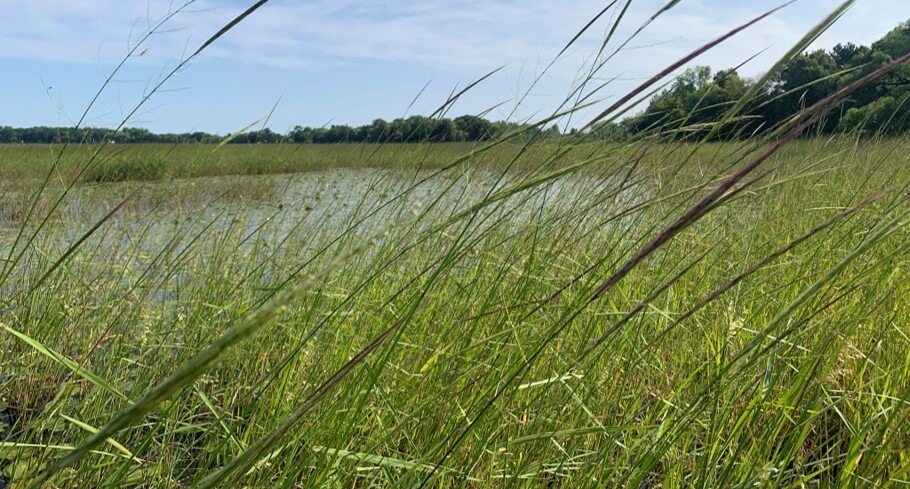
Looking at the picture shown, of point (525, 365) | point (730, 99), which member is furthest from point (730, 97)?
point (525, 365)

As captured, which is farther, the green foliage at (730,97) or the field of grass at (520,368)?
the green foliage at (730,97)

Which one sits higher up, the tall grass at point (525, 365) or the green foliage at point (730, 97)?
the green foliage at point (730, 97)

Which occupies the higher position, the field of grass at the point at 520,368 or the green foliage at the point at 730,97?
the green foliage at the point at 730,97

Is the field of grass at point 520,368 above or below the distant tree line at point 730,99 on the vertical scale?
below

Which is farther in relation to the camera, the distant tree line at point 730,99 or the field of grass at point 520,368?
the distant tree line at point 730,99

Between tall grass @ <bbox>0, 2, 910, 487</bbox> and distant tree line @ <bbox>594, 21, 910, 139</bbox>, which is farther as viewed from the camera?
distant tree line @ <bbox>594, 21, 910, 139</bbox>

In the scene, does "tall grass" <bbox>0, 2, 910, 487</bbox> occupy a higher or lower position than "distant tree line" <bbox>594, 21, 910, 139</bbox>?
lower

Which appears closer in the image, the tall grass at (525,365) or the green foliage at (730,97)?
the tall grass at (525,365)

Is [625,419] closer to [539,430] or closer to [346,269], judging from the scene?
[539,430]

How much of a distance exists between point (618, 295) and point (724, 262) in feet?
1.09

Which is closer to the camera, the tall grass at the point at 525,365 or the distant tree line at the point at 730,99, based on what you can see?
the tall grass at the point at 525,365

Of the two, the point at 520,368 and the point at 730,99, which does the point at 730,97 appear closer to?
the point at 730,99

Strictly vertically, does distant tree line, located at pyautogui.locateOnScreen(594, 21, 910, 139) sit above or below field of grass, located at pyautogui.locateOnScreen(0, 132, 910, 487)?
above

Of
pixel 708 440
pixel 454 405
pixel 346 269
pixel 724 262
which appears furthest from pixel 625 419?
pixel 346 269
